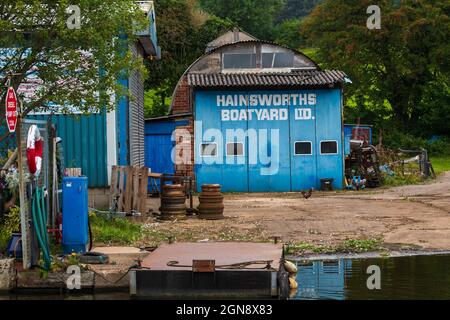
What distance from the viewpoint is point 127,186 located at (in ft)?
59.8

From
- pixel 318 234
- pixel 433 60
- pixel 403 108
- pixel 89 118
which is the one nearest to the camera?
pixel 318 234

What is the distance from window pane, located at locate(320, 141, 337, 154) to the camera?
98.5 ft

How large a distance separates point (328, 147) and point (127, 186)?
13.3 metres

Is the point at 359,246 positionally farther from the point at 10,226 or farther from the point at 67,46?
the point at 67,46

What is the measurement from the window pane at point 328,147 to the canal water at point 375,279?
15.6 metres

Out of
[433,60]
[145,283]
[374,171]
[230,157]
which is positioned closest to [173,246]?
[145,283]

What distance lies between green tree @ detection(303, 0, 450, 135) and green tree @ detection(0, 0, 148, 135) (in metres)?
34.2

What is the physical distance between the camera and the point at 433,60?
48000 millimetres

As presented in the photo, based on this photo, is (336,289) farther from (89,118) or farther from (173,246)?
(89,118)

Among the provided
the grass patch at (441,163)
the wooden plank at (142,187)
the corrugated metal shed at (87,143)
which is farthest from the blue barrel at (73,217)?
the grass patch at (441,163)

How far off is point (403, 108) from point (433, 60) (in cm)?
478

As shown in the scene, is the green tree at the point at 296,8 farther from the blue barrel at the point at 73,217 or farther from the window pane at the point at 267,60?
the blue barrel at the point at 73,217

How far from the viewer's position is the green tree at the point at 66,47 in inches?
569

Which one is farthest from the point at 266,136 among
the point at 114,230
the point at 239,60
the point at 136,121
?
the point at 114,230
